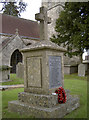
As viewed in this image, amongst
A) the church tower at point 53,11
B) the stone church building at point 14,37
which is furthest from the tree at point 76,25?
the church tower at point 53,11

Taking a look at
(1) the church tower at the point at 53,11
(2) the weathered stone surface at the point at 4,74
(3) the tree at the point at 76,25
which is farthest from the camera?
(1) the church tower at the point at 53,11

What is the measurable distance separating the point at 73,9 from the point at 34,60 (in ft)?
38.8

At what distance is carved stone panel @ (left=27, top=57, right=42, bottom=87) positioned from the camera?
14.2 feet

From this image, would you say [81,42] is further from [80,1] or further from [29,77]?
[29,77]

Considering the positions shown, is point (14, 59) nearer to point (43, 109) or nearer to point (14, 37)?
point (14, 37)

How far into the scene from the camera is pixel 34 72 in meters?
4.42

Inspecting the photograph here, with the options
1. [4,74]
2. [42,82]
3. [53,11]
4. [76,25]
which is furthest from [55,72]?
[53,11]

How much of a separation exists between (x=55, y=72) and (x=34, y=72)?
0.68m

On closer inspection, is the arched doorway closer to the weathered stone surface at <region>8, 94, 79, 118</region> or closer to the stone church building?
the stone church building

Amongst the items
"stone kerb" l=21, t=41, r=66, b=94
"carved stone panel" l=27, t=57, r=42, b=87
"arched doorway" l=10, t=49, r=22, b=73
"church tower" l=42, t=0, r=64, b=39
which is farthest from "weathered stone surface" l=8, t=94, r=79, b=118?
"church tower" l=42, t=0, r=64, b=39

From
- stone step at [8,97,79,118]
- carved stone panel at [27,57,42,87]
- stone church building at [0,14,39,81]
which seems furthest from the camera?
stone church building at [0,14,39,81]

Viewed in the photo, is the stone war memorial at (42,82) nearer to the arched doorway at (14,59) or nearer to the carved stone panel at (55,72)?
the carved stone panel at (55,72)

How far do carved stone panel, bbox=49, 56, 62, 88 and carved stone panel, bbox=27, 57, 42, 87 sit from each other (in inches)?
13.7

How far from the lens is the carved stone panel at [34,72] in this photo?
4328mm
